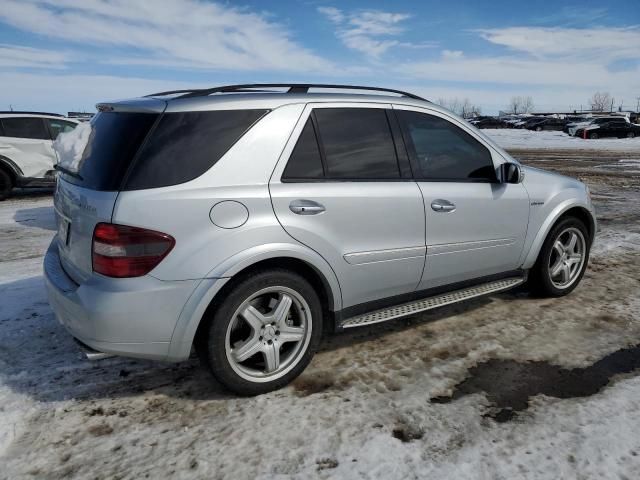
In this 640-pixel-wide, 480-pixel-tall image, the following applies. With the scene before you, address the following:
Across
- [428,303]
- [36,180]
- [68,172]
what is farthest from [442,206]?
[36,180]

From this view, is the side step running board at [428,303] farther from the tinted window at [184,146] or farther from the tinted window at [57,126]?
the tinted window at [57,126]

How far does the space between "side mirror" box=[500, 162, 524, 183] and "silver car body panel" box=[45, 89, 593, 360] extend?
0.23 m

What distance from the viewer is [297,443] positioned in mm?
2564

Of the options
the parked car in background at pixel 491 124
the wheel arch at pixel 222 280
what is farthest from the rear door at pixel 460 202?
the parked car in background at pixel 491 124

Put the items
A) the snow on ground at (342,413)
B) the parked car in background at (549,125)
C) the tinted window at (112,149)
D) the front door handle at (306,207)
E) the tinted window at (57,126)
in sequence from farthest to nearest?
the parked car in background at (549,125) → the tinted window at (57,126) → the front door handle at (306,207) → the tinted window at (112,149) → the snow on ground at (342,413)

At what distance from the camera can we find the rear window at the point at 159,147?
8.75 ft

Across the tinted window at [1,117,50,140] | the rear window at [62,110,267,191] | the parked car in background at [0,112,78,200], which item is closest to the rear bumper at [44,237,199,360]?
the rear window at [62,110,267,191]

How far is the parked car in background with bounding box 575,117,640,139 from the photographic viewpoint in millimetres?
37531

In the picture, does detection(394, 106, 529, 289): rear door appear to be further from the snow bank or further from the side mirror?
the snow bank

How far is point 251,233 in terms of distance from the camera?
2787 mm

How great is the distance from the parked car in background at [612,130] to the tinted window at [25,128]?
123ft

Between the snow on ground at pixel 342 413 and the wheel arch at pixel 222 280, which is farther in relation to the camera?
the wheel arch at pixel 222 280

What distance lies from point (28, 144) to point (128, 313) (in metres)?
9.05

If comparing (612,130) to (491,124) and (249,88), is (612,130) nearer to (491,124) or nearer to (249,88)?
(491,124)
